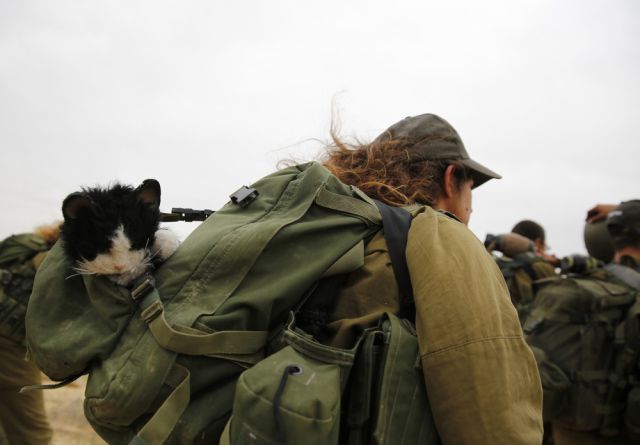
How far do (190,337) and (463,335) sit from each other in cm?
72

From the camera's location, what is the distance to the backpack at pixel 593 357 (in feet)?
11.3

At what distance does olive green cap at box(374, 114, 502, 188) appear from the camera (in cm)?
190

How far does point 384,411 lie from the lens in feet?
3.89

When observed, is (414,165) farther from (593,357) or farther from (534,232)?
(534,232)

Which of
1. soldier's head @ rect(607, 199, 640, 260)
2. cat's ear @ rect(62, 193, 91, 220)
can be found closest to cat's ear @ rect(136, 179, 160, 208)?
cat's ear @ rect(62, 193, 91, 220)

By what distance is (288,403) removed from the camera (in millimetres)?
1030

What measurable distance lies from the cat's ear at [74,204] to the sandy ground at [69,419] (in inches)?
258

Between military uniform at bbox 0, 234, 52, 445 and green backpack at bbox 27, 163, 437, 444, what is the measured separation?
3.46 m

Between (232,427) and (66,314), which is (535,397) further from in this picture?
(66,314)

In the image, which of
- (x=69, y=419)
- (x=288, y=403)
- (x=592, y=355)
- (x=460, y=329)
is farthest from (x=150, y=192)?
(x=69, y=419)

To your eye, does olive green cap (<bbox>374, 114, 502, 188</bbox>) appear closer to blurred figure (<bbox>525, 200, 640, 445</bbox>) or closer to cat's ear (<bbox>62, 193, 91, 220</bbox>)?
cat's ear (<bbox>62, 193, 91, 220</bbox>)

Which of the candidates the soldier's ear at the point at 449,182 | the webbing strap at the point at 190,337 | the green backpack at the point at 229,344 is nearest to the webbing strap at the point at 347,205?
the green backpack at the point at 229,344

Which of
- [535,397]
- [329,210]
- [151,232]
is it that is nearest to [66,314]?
[151,232]

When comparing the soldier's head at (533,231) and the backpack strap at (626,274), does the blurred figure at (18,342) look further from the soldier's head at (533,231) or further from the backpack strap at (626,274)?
the soldier's head at (533,231)
